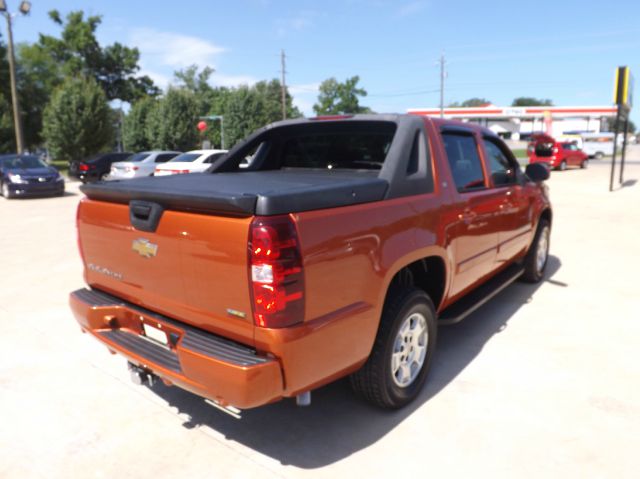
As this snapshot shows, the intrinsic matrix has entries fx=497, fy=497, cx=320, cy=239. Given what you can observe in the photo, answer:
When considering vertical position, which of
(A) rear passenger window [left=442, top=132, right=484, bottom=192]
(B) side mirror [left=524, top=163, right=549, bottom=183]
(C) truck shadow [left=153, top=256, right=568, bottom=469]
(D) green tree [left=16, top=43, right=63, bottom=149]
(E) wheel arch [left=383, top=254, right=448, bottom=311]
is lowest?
(C) truck shadow [left=153, top=256, right=568, bottom=469]

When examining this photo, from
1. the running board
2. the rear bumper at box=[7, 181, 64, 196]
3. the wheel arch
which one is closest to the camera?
the wheel arch

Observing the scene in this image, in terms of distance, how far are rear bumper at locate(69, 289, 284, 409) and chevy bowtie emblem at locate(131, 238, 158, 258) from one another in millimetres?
363

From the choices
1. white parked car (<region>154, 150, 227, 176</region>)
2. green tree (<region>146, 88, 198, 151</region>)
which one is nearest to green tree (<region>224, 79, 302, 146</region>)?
green tree (<region>146, 88, 198, 151</region>)

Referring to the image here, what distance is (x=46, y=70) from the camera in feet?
172

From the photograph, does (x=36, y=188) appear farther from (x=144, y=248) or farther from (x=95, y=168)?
(x=144, y=248)

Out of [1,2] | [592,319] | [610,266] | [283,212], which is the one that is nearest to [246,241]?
[283,212]

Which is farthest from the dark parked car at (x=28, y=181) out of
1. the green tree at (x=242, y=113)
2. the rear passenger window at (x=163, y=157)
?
the green tree at (x=242, y=113)

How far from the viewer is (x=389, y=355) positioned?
291 centimetres

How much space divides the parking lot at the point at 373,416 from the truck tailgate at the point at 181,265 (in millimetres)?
817

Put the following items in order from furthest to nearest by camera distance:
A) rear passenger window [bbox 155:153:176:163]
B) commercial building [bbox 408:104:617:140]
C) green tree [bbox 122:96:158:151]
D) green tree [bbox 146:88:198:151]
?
commercial building [bbox 408:104:617:140] < green tree [bbox 122:96:158:151] < green tree [bbox 146:88:198:151] < rear passenger window [bbox 155:153:176:163]

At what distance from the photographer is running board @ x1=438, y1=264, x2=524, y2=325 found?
371 cm

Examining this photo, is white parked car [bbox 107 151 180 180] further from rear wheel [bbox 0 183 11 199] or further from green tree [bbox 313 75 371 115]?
green tree [bbox 313 75 371 115]

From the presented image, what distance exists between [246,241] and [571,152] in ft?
100.0

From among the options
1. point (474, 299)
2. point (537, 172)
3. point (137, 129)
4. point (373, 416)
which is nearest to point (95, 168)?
point (137, 129)
